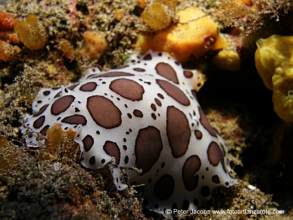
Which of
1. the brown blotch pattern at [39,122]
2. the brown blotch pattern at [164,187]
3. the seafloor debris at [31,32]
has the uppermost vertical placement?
the seafloor debris at [31,32]

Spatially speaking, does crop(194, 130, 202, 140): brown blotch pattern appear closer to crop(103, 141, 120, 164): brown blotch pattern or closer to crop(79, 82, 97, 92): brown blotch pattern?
crop(103, 141, 120, 164): brown blotch pattern

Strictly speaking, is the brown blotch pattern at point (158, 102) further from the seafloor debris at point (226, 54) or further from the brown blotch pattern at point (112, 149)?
the seafloor debris at point (226, 54)

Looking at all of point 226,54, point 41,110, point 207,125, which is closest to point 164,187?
point 207,125

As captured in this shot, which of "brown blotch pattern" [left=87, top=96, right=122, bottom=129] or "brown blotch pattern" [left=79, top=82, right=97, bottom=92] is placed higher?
"brown blotch pattern" [left=79, top=82, right=97, bottom=92]

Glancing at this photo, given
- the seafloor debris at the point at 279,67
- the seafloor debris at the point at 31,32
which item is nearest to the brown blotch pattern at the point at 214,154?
the seafloor debris at the point at 279,67

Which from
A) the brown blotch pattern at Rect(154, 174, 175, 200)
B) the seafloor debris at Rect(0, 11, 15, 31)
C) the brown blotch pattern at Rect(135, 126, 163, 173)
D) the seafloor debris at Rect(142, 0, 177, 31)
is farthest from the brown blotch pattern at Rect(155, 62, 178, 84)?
the seafloor debris at Rect(0, 11, 15, 31)

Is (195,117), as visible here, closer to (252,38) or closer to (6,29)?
(252,38)

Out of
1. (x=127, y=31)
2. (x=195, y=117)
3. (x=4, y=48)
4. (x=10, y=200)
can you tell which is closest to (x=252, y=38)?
(x=195, y=117)
